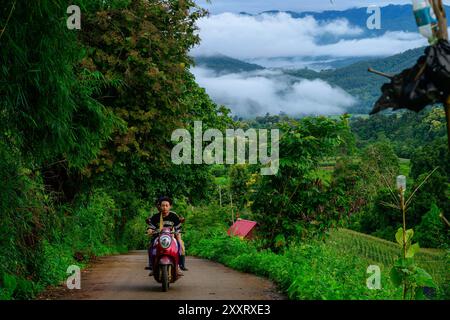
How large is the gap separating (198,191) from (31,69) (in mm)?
22097

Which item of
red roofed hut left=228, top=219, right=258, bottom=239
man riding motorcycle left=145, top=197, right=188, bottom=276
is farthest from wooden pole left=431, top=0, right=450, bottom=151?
red roofed hut left=228, top=219, right=258, bottom=239

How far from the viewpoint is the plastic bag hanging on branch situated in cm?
252

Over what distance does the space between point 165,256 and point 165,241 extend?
9.4 inches

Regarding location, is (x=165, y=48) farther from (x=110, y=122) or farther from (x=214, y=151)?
(x=214, y=151)

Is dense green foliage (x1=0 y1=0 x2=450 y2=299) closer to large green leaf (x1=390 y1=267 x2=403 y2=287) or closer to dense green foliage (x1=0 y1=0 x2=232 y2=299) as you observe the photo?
dense green foliage (x1=0 y1=0 x2=232 y2=299)

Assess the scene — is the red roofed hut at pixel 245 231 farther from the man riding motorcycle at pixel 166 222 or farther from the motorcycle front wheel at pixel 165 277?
the motorcycle front wheel at pixel 165 277

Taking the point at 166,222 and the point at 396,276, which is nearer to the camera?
the point at 396,276

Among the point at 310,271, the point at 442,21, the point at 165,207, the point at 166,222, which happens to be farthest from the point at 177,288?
the point at 442,21

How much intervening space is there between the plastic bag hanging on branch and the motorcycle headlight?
748 centimetres

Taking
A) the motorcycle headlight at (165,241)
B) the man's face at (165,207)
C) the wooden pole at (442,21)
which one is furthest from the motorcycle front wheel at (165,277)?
the wooden pole at (442,21)

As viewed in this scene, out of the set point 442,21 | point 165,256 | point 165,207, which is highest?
point 442,21

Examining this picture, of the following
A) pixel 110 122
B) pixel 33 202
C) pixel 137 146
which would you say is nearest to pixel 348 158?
pixel 137 146

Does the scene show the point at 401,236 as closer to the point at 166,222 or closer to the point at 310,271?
the point at 310,271

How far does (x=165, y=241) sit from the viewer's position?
986 centimetres
